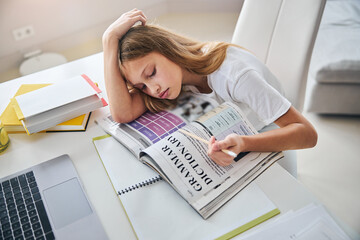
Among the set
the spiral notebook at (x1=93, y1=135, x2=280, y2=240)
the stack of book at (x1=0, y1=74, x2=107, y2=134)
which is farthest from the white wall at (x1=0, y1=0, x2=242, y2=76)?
the spiral notebook at (x1=93, y1=135, x2=280, y2=240)

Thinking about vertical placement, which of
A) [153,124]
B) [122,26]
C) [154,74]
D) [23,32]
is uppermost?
[122,26]

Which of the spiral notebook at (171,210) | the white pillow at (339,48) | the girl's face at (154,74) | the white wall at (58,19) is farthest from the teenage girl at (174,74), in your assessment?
the white wall at (58,19)

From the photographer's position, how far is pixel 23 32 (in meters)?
2.60

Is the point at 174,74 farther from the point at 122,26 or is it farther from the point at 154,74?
the point at 122,26

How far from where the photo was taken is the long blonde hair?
3.29ft

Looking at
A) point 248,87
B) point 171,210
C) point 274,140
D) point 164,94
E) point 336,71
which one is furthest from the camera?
point 336,71

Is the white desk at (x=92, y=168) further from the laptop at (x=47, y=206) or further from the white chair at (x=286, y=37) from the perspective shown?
the white chair at (x=286, y=37)

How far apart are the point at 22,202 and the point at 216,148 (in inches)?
19.0

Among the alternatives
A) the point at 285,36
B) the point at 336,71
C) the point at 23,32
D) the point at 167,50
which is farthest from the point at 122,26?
the point at 23,32

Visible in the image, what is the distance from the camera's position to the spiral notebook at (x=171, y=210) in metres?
0.69

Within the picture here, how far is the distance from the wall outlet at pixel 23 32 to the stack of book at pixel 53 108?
5.78ft

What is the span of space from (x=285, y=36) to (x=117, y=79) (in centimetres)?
59

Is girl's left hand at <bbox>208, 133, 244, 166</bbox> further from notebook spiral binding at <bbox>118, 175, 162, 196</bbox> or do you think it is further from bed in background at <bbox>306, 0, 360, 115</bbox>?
bed in background at <bbox>306, 0, 360, 115</bbox>

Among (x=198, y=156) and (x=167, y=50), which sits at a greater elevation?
(x=167, y=50)
